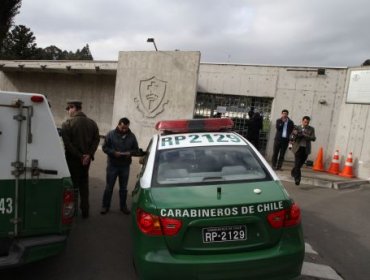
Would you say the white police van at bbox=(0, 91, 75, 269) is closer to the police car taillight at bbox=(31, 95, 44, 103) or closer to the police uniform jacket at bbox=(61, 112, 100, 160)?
the police car taillight at bbox=(31, 95, 44, 103)

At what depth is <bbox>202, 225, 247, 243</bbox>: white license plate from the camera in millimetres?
3428

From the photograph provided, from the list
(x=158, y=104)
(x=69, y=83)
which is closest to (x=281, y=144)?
(x=158, y=104)

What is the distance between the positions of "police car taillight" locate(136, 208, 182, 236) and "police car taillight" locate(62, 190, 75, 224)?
850mm

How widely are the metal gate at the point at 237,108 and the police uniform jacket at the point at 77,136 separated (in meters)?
8.72

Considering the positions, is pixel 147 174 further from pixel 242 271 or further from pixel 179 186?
pixel 242 271

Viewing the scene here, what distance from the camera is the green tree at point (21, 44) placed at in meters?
60.0

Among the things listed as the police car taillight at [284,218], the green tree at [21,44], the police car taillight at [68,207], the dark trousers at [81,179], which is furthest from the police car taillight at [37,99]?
the green tree at [21,44]

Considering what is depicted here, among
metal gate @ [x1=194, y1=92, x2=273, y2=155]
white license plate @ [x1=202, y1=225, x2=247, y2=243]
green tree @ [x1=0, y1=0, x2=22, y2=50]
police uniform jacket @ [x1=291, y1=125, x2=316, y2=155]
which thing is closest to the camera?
white license plate @ [x1=202, y1=225, x2=247, y2=243]

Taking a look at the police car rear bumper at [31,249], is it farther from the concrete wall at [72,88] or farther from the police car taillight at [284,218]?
the concrete wall at [72,88]

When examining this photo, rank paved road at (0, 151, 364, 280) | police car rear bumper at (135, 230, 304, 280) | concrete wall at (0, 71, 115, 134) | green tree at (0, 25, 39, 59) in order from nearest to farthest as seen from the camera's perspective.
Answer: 1. police car rear bumper at (135, 230, 304, 280)
2. paved road at (0, 151, 364, 280)
3. concrete wall at (0, 71, 115, 134)
4. green tree at (0, 25, 39, 59)

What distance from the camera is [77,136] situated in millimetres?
6215

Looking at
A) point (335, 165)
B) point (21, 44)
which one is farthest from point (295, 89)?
point (21, 44)

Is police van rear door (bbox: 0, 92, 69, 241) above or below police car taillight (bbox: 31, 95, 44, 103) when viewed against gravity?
below

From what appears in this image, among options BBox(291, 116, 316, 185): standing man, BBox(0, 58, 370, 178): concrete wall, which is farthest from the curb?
BBox(0, 58, 370, 178): concrete wall
